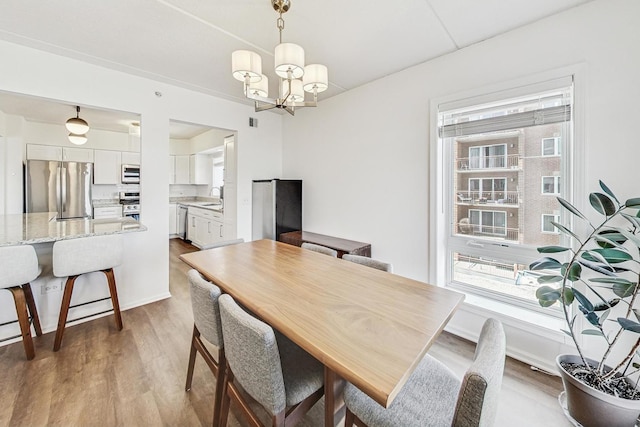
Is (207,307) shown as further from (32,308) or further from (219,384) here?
(32,308)

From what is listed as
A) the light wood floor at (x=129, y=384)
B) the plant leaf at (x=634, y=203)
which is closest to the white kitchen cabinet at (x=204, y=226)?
the light wood floor at (x=129, y=384)

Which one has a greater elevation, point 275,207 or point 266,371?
point 275,207

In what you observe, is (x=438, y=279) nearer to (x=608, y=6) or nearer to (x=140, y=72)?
(x=608, y=6)

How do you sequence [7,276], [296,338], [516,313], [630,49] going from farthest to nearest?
[516,313] → [7,276] → [630,49] → [296,338]

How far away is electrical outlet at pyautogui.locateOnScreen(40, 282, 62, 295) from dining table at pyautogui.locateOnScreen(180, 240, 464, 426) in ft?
5.47

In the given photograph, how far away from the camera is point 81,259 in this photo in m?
2.16

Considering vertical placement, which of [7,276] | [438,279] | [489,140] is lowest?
[438,279]

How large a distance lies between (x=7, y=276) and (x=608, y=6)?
15.0 ft

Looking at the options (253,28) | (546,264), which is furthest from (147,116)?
(546,264)

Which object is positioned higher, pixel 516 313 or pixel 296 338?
pixel 296 338

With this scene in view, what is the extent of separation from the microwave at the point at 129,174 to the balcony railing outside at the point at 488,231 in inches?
240

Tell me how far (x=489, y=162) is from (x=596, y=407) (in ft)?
5.78

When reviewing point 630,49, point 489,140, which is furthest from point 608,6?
point 489,140

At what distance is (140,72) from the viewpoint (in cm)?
274
